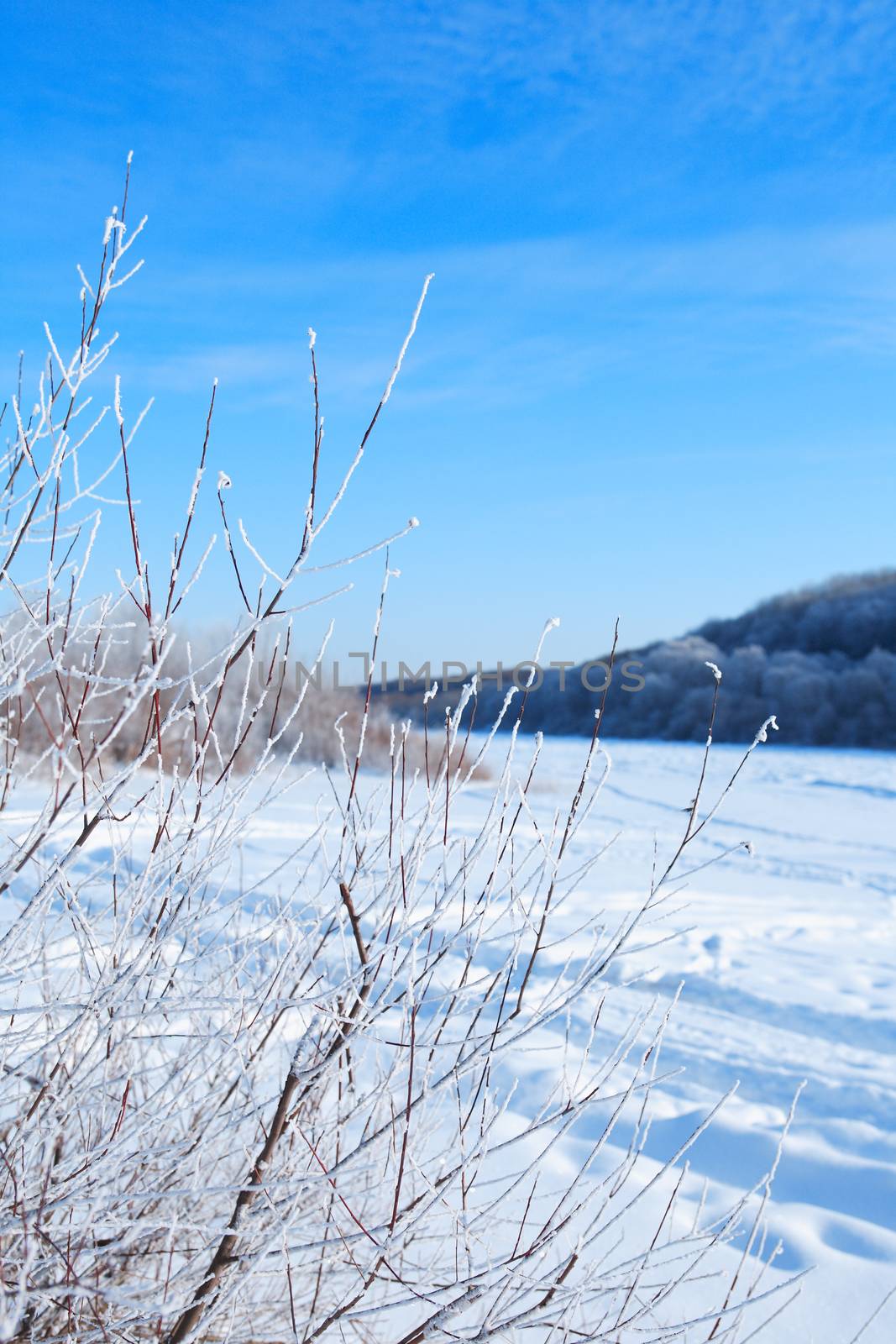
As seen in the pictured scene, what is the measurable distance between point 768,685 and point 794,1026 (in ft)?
83.4

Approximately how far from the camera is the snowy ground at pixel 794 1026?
2871mm

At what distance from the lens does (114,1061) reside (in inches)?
85.0

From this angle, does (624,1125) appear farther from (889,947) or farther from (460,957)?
(889,947)

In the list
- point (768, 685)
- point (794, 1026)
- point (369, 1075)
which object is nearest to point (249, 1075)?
point (369, 1075)

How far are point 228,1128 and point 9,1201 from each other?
1.43 ft

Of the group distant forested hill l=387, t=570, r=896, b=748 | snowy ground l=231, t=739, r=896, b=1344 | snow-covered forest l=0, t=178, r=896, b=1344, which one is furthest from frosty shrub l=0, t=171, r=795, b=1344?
distant forested hill l=387, t=570, r=896, b=748

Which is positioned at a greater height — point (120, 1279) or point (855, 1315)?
point (120, 1279)

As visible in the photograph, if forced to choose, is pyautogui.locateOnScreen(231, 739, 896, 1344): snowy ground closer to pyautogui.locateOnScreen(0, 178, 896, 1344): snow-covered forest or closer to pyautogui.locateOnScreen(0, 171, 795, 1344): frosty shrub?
pyautogui.locateOnScreen(0, 178, 896, 1344): snow-covered forest

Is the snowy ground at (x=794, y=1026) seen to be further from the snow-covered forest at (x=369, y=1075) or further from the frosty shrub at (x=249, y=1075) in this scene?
the frosty shrub at (x=249, y=1075)

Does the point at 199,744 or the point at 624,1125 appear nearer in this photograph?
the point at 199,744

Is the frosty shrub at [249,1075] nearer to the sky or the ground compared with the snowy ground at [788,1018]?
nearer to the sky

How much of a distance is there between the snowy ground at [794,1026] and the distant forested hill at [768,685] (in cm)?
1169

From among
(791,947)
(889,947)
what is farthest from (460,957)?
(889,947)

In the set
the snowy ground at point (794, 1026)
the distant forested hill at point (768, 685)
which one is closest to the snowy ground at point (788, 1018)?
the snowy ground at point (794, 1026)
